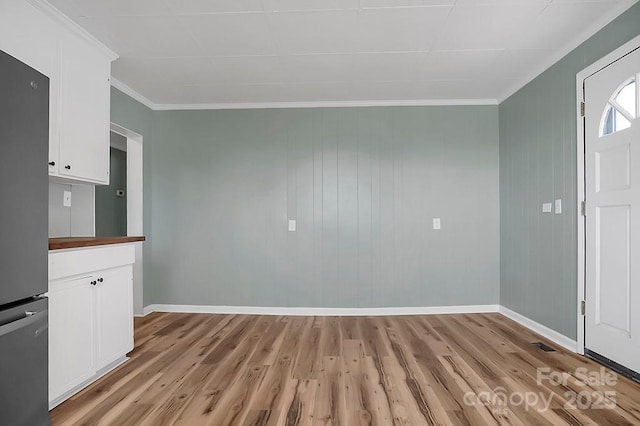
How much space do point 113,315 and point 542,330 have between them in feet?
11.9

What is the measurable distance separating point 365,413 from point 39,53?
115 inches

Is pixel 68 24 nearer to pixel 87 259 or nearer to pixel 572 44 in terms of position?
pixel 87 259

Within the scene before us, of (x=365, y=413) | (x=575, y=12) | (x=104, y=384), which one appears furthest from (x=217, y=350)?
(x=575, y=12)

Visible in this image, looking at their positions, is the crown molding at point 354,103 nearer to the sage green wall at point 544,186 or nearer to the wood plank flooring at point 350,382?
the sage green wall at point 544,186

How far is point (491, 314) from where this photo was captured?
3.91 m

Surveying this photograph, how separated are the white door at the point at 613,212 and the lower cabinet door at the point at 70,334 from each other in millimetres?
3531

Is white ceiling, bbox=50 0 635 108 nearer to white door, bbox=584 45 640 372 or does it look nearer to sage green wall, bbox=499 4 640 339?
sage green wall, bbox=499 4 640 339

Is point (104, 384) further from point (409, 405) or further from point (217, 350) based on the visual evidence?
point (409, 405)

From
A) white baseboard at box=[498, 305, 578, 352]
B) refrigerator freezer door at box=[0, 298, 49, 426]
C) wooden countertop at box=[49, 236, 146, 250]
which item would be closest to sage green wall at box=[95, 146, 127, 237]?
wooden countertop at box=[49, 236, 146, 250]

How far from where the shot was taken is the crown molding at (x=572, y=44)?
7.58 ft

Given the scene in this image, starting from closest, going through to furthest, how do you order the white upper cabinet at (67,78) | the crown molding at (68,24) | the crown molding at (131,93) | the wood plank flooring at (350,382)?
the wood plank flooring at (350,382) → the white upper cabinet at (67,78) → the crown molding at (68,24) → the crown molding at (131,93)

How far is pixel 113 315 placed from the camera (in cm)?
247

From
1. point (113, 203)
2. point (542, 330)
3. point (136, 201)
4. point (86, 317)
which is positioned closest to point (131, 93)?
point (136, 201)

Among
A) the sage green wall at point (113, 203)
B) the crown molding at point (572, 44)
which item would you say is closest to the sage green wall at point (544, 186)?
the crown molding at point (572, 44)
